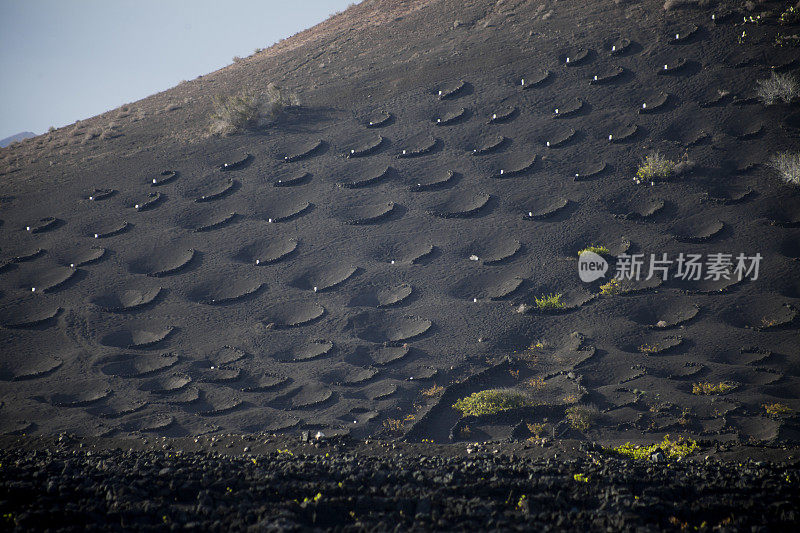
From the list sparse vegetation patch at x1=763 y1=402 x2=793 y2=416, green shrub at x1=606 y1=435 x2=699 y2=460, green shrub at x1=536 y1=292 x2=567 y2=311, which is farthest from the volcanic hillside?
green shrub at x1=606 y1=435 x2=699 y2=460

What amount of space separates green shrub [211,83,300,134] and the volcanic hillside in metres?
1.04

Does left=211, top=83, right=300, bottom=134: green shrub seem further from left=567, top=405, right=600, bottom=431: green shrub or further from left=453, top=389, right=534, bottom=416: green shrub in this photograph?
left=567, top=405, right=600, bottom=431: green shrub

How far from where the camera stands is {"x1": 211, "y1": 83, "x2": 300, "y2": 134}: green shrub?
2916 centimetres

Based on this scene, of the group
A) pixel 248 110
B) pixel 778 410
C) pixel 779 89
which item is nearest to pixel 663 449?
pixel 778 410

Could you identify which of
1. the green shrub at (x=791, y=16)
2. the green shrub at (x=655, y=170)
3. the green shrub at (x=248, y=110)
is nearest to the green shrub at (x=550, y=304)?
the green shrub at (x=655, y=170)

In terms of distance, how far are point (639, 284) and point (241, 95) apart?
2600 cm

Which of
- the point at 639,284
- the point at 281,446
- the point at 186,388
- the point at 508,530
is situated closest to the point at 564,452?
the point at 508,530

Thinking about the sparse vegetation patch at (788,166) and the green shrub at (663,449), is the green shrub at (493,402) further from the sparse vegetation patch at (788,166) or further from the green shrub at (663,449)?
the sparse vegetation patch at (788,166)

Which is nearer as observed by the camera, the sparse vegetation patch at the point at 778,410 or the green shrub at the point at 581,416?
the sparse vegetation patch at the point at 778,410

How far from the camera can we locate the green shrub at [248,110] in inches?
1148

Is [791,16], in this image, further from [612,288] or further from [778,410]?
[778,410]

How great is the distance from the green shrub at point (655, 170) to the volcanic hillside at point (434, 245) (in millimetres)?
494

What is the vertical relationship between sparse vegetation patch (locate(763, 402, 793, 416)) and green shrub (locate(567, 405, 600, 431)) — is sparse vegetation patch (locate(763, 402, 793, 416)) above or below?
below

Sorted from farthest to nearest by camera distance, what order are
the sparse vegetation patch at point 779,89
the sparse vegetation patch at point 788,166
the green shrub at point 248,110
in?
the green shrub at point 248,110, the sparse vegetation patch at point 779,89, the sparse vegetation patch at point 788,166
